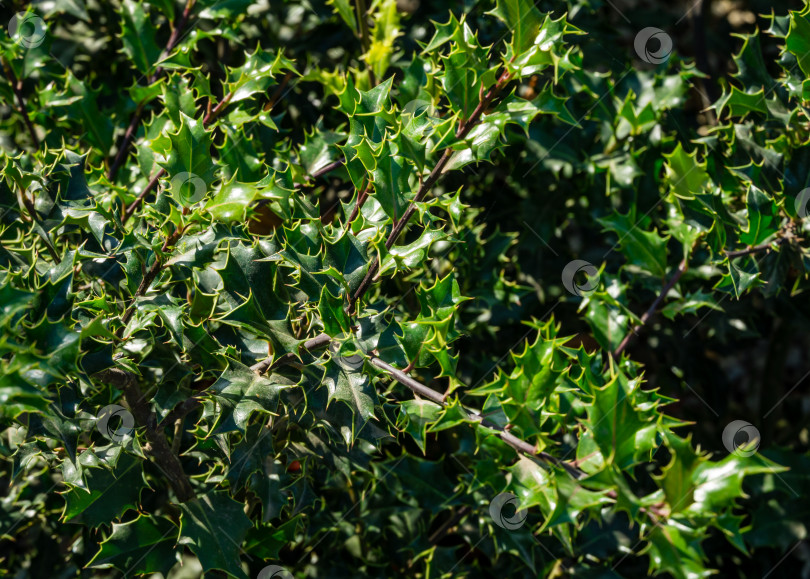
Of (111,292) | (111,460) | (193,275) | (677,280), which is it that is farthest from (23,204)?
(677,280)

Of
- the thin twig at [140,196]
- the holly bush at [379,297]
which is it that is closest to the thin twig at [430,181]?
the holly bush at [379,297]

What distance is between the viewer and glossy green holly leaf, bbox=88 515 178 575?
1357mm

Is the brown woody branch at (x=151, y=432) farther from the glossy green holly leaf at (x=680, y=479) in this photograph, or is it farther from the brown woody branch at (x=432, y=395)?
the glossy green holly leaf at (x=680, y=479)

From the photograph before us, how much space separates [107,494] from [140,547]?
12 centimetres

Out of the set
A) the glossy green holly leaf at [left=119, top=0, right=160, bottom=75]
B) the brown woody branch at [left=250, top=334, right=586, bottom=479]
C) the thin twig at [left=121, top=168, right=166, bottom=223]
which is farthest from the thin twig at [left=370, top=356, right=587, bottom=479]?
the glossy green holly leaf at [left=119, top=0, right=160, bottom=75]

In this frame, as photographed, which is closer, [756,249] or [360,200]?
[360,200]

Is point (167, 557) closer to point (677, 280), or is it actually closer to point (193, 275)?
point (193, 275)

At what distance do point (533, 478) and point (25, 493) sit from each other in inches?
48.7

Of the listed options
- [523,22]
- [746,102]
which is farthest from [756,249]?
[523,22]

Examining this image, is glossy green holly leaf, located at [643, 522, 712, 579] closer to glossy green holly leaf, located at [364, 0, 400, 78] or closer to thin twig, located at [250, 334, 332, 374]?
thin twig, located at [250, 334, 332, 374]

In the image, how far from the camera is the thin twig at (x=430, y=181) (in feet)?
4.07

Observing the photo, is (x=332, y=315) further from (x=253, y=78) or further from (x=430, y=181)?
(x=253, y=78)

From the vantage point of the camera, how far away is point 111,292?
4.83ft

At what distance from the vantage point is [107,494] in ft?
4.43
